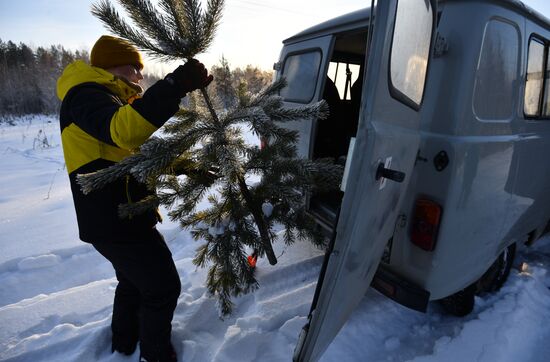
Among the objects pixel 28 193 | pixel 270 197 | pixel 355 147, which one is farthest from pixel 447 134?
pixel 28 193

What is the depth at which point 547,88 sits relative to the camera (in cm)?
235

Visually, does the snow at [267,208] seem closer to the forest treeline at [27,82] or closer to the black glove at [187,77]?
the black glove at [187,77]

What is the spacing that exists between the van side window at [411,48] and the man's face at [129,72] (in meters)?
1.40

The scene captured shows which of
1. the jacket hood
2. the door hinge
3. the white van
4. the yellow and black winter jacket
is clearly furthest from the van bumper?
the jacket hood

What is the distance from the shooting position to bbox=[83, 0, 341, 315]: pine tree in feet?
4.32

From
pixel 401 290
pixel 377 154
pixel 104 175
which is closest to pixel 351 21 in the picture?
pixel 377 154

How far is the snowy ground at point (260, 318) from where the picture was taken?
2.09 metres

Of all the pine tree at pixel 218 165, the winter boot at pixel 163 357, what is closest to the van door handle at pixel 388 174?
the pine tree at pixel 218 165

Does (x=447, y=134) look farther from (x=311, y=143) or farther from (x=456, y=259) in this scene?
(x=311, y=143)

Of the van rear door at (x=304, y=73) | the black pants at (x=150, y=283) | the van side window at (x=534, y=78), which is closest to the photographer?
the black pants at (x=150, y=283)

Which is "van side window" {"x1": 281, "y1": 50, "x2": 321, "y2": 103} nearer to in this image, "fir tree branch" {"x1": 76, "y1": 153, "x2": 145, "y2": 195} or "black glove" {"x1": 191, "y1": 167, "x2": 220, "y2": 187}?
"black glove" {"x1": 191, "y1": 167, "x2": 220, "y2": 187}

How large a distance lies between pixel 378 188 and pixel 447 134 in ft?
2.60

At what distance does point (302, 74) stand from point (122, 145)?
2432 mm

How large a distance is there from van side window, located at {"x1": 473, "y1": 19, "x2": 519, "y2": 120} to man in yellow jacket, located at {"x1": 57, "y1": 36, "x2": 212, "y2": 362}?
147 centimetres
